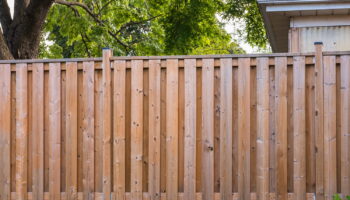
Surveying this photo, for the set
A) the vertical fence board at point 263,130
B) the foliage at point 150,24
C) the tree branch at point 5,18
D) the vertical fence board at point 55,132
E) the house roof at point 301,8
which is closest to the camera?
the vertical fence board at point 263,130

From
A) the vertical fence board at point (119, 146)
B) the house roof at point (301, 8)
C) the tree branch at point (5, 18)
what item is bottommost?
the vertical fence board at point (119, 146)

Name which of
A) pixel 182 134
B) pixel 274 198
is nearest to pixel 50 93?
pixel 182 134

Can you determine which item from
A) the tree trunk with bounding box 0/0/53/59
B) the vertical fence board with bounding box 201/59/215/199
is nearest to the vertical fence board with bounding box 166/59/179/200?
the vertical fence board with bounding box 201/59/215/199

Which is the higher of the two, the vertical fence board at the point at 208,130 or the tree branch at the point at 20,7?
the tree branch at the point at 20,7

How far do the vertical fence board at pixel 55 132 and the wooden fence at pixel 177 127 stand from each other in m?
0.01

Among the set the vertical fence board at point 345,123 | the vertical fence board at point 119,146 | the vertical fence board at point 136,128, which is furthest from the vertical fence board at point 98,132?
the vertical fence board at point 345,123

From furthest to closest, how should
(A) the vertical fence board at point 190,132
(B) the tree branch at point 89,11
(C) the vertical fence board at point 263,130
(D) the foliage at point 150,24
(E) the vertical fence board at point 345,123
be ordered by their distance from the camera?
(D) the foliage at point 150,24 < (B) the tree branch at point 89,11 < (A) the vertical fence board at point 190,132 < (C) the vertical fence board at point 263,130 < (E) the vertical fence board at point 345,123

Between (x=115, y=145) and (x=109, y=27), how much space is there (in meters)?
10.2

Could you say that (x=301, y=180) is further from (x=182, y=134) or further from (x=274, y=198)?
(x=182, y=134)

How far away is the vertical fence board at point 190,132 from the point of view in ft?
21.3

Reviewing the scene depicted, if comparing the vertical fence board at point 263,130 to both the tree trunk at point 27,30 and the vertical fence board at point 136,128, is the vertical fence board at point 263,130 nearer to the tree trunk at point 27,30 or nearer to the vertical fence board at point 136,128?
the vertical fence board at point 136,128

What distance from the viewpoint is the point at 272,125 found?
21.0 ft

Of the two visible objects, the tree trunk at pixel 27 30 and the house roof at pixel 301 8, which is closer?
the house roof at pixel 301 8

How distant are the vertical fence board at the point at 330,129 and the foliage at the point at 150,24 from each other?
9608 millimetres
